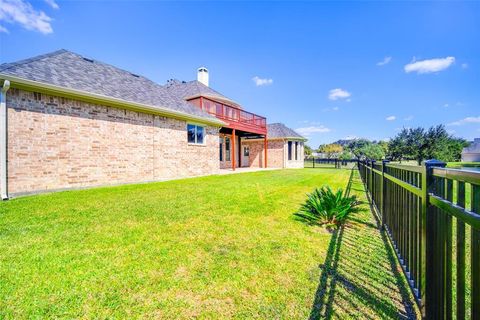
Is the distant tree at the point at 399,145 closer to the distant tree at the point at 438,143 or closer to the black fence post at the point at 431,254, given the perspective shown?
the distant tree at the point at 438,143

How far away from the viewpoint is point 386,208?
3979 millimetres

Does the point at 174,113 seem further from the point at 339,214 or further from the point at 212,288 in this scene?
the point at 212,288

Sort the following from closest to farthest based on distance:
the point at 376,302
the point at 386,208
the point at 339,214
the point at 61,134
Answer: the point at 376,302, the point at 386,208, the point at 339,214, the point at 61,134

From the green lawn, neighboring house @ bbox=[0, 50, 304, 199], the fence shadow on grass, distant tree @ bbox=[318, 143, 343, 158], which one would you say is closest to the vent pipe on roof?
neighboring house @ bbox=[0, 50, 304, 199]

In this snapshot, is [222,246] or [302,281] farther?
[222,246]

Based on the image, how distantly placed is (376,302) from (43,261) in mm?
3969

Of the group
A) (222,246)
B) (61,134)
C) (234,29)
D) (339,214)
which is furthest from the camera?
(234,29)

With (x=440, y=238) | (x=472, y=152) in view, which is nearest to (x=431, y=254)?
(x=440, y=238)

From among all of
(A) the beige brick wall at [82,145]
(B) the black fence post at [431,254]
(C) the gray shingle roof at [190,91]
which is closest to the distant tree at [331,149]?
(C) the gray shingle roof at [190,91]

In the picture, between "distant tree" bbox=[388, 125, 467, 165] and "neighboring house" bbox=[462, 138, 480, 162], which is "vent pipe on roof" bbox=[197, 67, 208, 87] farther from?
"neighboring house" bbox=[462, 138, 480, 162]

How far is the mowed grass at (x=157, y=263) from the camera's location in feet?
6.59

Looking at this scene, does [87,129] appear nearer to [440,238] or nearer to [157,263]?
[157,263]

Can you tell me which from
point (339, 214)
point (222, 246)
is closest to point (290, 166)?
point (339, 214)

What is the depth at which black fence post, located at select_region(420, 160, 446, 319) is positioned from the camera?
4.94 ft
